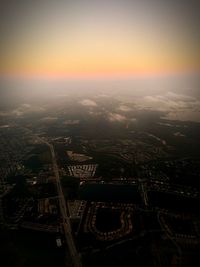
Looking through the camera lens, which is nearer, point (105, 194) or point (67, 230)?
point (67, 230)

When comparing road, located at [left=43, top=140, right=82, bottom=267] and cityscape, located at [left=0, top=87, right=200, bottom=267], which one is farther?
cityscape, located at [left=0, top=87, right=200, bottom=267]

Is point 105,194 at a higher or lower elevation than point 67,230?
lower

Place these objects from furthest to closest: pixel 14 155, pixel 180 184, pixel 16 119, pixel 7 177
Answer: pixel 16 119, pixel 14 155, pixel 7 177, pixel 180 184

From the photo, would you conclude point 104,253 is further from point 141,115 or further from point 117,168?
point 141,115

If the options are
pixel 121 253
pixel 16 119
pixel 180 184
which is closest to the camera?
pixel 121 253

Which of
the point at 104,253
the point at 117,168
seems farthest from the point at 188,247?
the point at 117,168

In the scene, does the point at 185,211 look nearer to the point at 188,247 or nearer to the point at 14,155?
the point at 188,247

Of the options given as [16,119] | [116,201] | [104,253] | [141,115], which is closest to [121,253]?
[104,253]

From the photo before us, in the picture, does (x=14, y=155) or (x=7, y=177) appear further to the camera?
(x=14, y=155)

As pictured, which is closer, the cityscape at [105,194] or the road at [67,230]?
the road at [67,230]
